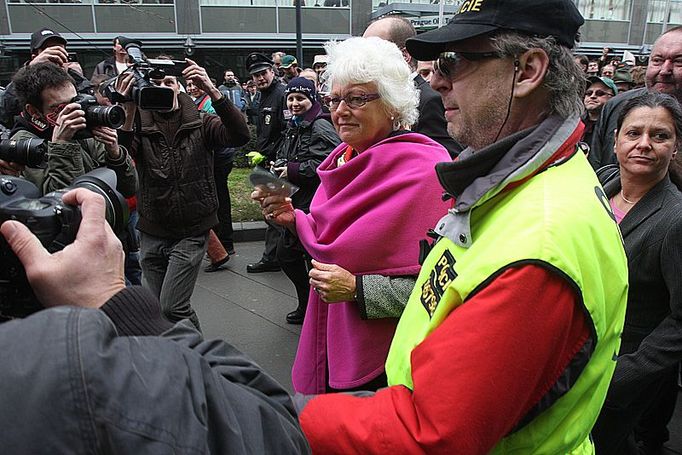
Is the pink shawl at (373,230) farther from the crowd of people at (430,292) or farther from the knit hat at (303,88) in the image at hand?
the knit hat at (303,88)

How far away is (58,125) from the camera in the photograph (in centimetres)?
285

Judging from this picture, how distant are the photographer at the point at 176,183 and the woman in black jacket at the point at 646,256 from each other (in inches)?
91.3

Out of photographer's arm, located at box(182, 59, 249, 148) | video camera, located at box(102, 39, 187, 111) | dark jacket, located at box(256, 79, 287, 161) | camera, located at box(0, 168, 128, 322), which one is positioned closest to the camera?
camera, located at box(0, 168, 128, 322)

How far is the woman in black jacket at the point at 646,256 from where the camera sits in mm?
2146

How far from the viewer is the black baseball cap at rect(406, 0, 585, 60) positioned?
1.19 metres

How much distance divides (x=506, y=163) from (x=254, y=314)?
3958 millimetres

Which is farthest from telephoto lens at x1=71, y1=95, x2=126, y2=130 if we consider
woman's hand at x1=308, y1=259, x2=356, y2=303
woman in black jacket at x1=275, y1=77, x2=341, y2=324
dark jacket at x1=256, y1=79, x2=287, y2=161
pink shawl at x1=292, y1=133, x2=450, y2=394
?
dark jacket at x1=256, y1=79, x2=287, y2=161

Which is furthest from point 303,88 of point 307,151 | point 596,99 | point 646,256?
point 646,256

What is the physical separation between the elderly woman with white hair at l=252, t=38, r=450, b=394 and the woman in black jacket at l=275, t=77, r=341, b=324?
1938 mm

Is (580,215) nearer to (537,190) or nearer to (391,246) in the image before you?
(537,190)

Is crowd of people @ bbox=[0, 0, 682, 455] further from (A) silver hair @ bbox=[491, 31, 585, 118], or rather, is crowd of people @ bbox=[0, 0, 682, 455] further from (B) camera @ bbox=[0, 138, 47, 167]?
(B) camera @ bbox=[0, 138, 47, 167]

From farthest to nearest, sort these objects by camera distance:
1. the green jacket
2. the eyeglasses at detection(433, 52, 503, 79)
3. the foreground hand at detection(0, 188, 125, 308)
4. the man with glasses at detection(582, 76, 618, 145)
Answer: the man with glasses at detection(582, 76, 618, 145) < the green jacket < the eyeglasses at detection(433, 52, 503, 79) < the foreground hand at detection(0, 188, 125, 308)

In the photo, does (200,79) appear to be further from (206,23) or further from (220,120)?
(206,23)

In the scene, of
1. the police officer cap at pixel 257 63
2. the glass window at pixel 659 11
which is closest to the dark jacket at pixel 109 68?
the police officer cap at pixel 257 63
